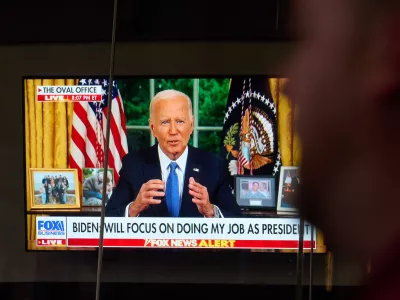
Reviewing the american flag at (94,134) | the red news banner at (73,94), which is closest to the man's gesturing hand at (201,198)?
the american flag at (94,134)

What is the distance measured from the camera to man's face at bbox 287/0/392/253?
1.52 feet

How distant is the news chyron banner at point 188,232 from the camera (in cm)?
441

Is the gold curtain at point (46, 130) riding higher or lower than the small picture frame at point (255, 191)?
higher

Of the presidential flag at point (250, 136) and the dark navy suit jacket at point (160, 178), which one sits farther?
the dark navy suit jacket at point (160, 178)

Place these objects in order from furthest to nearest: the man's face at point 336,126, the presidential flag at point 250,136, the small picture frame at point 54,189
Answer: the small picture frame at point 54,189
the presidential flag at point 250,136
the man's face at point 336,126

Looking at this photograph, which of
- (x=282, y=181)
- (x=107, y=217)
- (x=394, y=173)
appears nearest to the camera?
(x=394, y=173)

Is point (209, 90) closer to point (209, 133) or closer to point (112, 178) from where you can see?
point (209, 133)

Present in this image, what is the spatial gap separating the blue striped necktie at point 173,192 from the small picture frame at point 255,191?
0.46 metres

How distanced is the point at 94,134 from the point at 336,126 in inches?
155

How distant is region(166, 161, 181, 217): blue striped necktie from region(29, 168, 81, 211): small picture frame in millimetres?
688

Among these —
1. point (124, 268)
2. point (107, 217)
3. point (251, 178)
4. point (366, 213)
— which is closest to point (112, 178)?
point (107, 217)

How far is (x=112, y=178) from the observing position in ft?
14.5

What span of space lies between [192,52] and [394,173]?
160 inches

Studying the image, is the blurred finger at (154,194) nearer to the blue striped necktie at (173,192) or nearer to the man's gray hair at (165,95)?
the blue striped necktie at (173,192)
